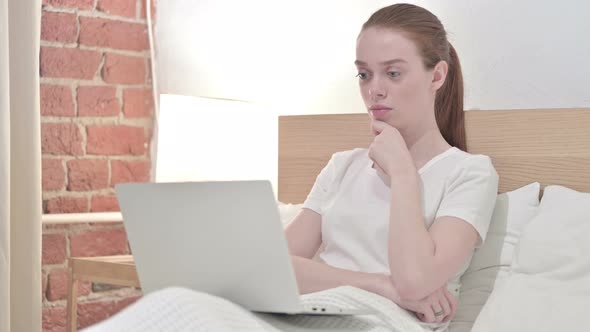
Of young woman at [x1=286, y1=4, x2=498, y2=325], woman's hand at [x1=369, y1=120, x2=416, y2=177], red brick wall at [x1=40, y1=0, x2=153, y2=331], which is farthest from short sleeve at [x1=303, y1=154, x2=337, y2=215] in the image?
red brick wall at [x1=40, y1=0, x2=153, y2=331]

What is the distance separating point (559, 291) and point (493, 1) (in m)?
0.85

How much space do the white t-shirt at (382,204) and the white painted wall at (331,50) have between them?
0.39 m

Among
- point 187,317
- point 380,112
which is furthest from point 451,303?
point 187,317

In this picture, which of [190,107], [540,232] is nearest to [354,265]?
[540,232]

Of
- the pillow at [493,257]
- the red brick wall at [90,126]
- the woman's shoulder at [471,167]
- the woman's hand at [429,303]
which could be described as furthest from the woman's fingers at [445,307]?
the red brick wall at [90,126]

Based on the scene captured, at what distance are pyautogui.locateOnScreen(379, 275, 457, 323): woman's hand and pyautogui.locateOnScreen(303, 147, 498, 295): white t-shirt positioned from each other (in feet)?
0.29

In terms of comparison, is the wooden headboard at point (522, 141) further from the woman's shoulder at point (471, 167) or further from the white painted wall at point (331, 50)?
the woman's shoulder at point (471, 167)

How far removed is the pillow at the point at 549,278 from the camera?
1.53m

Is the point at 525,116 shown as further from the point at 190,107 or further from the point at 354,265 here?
the point at 190,107

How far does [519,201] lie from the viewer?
1833 millimetres

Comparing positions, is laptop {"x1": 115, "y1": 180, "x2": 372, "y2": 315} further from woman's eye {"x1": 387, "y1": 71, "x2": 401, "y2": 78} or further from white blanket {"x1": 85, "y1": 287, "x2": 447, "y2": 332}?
woman's eye {"x1": 387, "y1": 71, "x2": 401, "y2": 78}

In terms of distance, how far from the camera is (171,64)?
2975 mm

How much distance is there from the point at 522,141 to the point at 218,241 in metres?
0.90

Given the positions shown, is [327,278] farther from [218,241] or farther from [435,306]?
[218,241]
